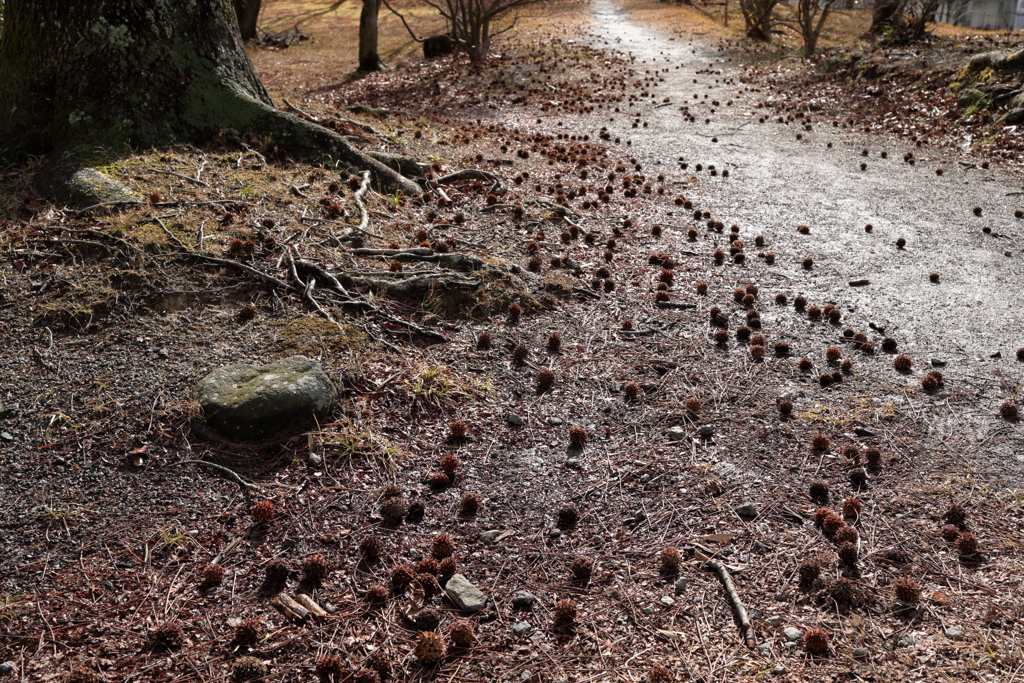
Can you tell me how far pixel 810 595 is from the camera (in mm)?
3176

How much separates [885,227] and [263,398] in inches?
297

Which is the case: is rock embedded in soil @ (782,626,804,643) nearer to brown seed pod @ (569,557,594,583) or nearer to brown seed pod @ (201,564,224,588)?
brown seed pod @ (569,557,594,583)

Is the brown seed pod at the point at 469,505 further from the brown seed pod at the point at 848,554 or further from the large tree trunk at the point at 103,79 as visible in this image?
the large tree trunk at the point at 103,79

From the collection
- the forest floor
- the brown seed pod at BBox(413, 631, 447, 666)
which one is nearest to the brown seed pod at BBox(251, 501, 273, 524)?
the forest floor

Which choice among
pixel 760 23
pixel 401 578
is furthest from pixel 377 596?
pixel 760 23

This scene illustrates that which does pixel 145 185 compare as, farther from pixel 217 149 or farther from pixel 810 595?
pixel 810 595

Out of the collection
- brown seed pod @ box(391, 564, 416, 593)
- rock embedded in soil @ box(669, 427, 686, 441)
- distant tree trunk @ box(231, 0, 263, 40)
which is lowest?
brown seed pod @ box(391, 564, 416, 593)

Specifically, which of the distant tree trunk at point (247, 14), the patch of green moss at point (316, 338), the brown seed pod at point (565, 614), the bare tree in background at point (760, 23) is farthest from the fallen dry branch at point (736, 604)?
the distant tree trunk at point (247, 14)

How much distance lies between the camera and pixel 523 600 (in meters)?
3.19

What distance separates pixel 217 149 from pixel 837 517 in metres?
6.47

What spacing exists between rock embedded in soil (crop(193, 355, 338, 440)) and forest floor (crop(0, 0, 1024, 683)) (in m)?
0.12

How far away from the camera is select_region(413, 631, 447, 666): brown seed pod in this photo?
9.31 feet

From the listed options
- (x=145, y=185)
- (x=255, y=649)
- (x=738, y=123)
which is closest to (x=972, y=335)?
(x=255, y=649)

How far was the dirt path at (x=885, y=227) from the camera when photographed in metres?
5.39
